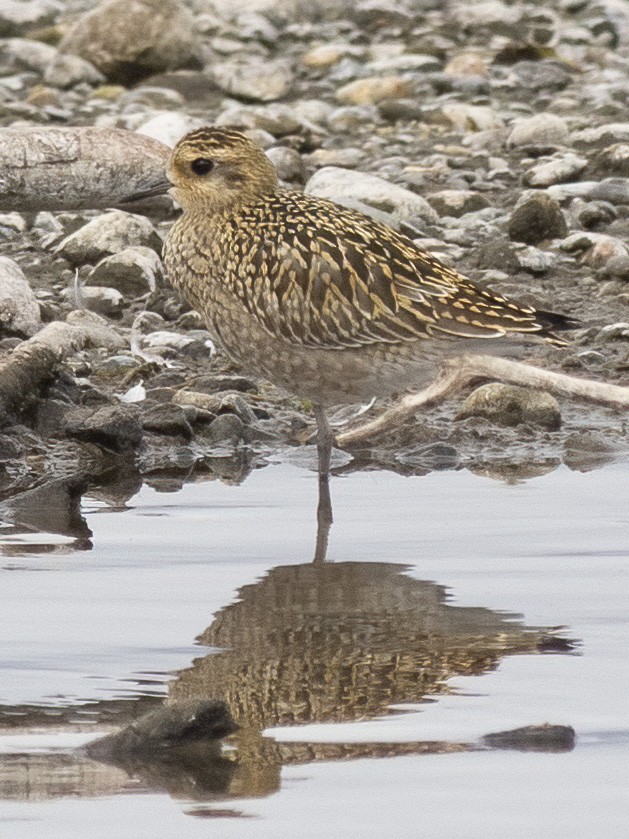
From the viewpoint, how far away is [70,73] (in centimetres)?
1670

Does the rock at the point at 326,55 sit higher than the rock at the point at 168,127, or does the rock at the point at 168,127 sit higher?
the rock at the point at 326,55

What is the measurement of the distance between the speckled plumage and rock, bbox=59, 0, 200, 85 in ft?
29.7

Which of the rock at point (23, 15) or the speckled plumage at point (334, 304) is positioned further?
the rock at point (23, 15)

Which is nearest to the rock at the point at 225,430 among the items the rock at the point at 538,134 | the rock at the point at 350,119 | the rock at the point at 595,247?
the rock at the point at 595,247

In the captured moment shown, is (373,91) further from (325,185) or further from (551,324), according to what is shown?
(551,324)

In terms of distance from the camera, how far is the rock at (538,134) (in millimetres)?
14500

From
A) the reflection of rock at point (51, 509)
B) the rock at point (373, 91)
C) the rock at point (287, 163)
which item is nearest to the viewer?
the reflection of rock at point (51, 509)

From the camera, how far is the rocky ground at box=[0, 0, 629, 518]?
8.79 m

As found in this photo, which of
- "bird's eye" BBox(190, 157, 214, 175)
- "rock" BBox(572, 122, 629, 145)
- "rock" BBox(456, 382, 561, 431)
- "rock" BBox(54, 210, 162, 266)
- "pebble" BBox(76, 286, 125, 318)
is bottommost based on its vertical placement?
"rock" BBox(456, 382, 561, 431)

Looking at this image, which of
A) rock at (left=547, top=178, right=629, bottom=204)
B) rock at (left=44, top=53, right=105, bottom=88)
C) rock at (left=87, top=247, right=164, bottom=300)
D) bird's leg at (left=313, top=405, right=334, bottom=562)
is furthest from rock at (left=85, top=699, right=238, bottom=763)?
rock at (left=44, top=53, right=105, bottom=88)

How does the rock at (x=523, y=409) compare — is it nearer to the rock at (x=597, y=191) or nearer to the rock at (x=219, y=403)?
the rock at (x=219, y=403)

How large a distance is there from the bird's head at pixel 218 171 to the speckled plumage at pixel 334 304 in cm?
17

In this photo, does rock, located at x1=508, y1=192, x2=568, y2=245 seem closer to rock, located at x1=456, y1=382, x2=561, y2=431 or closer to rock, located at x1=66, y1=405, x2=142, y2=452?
rock, located at x1=456, y1=382, x2=561, y2=431

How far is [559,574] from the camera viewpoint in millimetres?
6492
